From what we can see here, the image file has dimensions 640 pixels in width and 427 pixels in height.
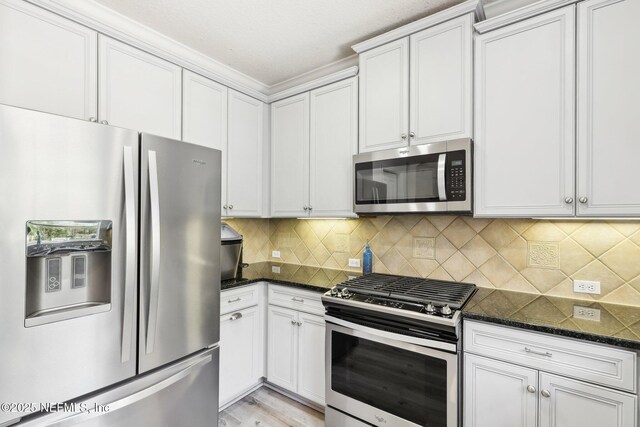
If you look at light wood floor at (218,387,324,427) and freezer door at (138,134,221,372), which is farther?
light wood floor at (218,387,324,427)

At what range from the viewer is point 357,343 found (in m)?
1.83

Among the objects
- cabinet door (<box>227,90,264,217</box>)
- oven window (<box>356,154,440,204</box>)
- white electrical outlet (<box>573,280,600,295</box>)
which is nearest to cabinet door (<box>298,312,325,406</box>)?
oven window (<box>356,154,440,204</box>)

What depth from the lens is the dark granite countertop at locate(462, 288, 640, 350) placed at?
1.26 m

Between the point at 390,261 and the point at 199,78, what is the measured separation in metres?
2.04

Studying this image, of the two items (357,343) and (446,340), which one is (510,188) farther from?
(357,343)

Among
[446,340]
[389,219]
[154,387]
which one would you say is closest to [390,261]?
[389,219]

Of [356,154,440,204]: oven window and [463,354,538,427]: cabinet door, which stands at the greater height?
[356,154,440,204]: oven window

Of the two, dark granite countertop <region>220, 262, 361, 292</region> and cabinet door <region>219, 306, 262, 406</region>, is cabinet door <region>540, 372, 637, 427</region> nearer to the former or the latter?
dark granite countertop <region>220, 262, 361, 292</region>

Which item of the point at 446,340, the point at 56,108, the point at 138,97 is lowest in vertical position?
the point at 446,340

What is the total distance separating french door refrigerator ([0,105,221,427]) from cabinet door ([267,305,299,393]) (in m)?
0.72

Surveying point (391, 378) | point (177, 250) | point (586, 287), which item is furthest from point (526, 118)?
point (177, 250)

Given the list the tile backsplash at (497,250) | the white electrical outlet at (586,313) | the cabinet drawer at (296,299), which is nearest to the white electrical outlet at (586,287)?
the tile backsplash at (497,250)

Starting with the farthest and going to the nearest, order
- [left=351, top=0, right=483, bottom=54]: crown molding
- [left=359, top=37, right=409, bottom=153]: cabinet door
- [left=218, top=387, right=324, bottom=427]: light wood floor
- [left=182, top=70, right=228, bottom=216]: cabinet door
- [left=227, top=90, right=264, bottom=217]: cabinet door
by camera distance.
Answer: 1. [left=227, top=90, right=264, bottom=217]: cabinet door
2. [left=182, top=70, right=228, bottom=216]: cabinet door
3. [left=218, top=387, right=324, bottom=427]: light wood floor
4. [left=359, top=37, right=409, bottom=153]: cabinet door
5. [left=351, top=0, right=483, bottom=54]: crown molding

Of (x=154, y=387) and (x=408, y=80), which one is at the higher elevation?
(x=408, y=80)
